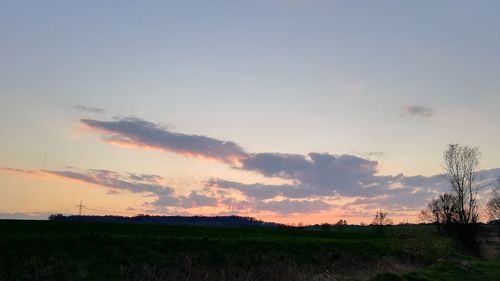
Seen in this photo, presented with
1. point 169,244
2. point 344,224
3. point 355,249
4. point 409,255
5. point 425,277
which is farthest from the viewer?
point 344,224

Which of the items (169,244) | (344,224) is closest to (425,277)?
(169,244)

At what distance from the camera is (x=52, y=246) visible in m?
32.0

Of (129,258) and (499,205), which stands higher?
(499,205)

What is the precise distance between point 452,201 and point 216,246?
4552cm

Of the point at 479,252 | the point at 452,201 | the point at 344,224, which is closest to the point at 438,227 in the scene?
the point at 452,201

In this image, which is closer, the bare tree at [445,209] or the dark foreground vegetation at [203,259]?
the dark foreground vegetation at [203,259]

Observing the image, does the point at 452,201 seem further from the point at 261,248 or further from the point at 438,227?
the point at 261,248

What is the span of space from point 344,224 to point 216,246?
112 m

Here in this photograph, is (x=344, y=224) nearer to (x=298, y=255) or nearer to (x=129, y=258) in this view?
(x=298, y=255)

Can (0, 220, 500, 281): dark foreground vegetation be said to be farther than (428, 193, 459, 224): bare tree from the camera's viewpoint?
No

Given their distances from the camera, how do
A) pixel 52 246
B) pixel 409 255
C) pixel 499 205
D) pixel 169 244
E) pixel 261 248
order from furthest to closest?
pixel 499 205 < pixel 409 255 < pixel 261 248 < pixel 169 244 < pixel 52 246

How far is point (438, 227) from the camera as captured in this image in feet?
238

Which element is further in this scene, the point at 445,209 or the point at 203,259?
the point at 445,209

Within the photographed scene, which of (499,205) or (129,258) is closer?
(129,258)
